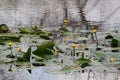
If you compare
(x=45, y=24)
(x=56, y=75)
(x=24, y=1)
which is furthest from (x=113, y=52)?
(x=24, y=1)

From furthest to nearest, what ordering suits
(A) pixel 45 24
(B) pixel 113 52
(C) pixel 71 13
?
1. (C) pixel 71 13
2. (A) pixel 45 24
3. (B) pixel 113 52

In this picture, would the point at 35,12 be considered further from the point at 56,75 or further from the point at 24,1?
the point at 56,75

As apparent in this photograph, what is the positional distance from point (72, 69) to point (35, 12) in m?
2.80

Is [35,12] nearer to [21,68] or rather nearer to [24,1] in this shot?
[24,1]

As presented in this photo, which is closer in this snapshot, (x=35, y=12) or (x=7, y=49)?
(x=7, y=49)

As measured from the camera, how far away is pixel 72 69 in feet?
8.35

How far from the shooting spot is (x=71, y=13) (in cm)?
514

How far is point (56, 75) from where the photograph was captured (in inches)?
98.0

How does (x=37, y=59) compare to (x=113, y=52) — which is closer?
(x=37, y=59)

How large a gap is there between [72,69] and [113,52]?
51cm

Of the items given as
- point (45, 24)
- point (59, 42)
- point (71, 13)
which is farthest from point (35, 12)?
A: point (59, 42)

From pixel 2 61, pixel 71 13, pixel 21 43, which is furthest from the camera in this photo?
pixel 71 13

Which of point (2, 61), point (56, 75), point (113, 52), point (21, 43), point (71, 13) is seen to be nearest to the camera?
point (56, 75)

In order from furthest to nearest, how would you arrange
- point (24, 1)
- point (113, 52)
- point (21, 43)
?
point (24, 1) < point (21, 43) < point (113, 52)
